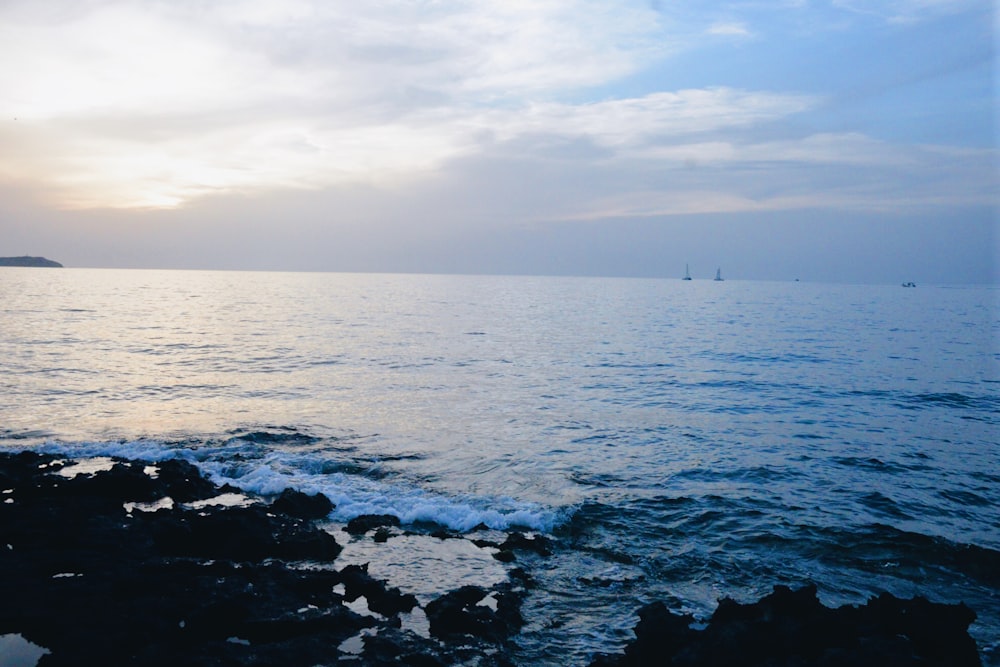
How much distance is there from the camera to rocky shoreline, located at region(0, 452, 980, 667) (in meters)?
8.49

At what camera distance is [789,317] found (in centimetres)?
9362

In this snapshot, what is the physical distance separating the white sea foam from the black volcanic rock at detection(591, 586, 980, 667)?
6649mm

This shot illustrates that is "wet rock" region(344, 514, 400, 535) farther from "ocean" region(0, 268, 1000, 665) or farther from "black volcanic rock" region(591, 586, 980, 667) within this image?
"black volcanic rock" region(591, 586, 980, 667)

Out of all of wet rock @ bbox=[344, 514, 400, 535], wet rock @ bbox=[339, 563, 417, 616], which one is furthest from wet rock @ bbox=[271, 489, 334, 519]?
wet rock @ bbox=[339, 563, 417, 616]

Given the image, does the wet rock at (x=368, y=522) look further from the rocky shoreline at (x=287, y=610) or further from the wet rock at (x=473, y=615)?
the wet rock at (x=473, y=615)

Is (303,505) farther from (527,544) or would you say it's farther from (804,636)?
(804,636)

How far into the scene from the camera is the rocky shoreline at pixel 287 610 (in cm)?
849

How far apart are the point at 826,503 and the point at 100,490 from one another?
18889mm

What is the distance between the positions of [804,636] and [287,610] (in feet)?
25.1

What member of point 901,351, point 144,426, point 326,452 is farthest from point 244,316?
point 901,351

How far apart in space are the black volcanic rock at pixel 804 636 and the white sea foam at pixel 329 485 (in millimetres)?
6649

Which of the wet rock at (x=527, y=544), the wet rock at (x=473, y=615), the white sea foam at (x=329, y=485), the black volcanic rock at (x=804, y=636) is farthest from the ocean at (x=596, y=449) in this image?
the black volcanic rock at (x=804, y=636)

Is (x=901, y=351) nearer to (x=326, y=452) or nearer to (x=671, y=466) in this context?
(x=671, y=466)

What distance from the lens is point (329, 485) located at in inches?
719
